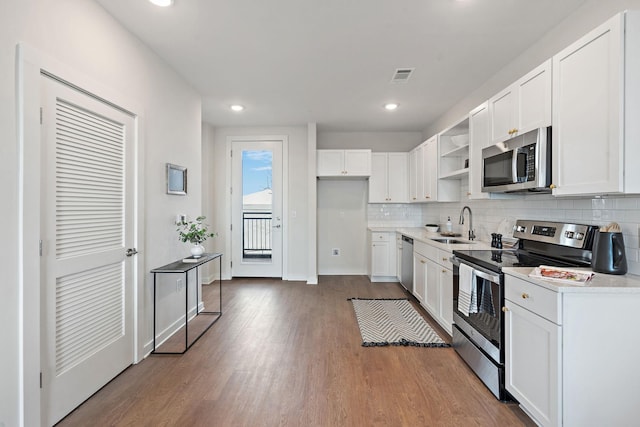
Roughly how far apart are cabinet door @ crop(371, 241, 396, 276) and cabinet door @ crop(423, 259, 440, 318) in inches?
60.4

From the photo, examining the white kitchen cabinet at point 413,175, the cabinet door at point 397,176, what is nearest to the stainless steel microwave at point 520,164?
the white kitchen cabinet at point 413,175

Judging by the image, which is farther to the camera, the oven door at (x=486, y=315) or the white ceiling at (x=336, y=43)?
the white ceiling at (x=336, y=43)

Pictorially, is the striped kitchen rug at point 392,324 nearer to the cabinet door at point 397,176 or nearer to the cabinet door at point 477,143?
the cabinet door at point 477,143

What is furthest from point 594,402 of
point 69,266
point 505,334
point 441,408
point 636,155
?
point 69,266

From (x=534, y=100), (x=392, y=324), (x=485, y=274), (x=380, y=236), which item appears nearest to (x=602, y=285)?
(x=485, y=274)

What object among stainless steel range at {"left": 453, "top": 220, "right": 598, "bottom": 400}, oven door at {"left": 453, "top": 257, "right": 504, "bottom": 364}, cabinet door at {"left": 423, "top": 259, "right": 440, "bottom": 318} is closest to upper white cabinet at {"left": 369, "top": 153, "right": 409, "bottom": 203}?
cabinet door at {"left": 423, "top": 259, "right": 440, "bottom": 318}

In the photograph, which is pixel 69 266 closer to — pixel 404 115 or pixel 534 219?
pixel 534 219

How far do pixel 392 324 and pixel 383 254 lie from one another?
1942mm

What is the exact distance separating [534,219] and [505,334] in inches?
47.2

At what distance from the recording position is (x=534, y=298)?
177cm

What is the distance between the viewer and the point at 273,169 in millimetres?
5496

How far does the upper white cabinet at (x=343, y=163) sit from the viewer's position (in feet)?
17.6

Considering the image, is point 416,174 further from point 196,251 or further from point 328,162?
point 196,251

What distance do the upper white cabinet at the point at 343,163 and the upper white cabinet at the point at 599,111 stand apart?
3428 millimetres
